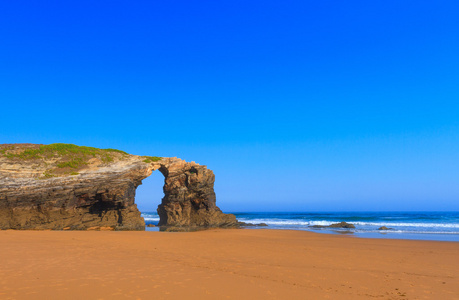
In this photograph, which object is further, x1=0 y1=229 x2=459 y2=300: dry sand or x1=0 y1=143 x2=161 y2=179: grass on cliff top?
x1=0 y1=143 x2=161 y2=179: grass on cliff top

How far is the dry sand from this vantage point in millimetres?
7227

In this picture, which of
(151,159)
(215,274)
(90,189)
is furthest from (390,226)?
(215,274)

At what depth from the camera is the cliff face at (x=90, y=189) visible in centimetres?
2581

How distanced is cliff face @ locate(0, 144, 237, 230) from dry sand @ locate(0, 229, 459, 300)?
1304cm

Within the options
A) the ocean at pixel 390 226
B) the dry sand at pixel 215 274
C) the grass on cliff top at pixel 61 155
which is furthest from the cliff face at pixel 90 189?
the dry sand at pixel 215 274

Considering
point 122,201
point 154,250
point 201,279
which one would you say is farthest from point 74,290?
Answer: point 122,201

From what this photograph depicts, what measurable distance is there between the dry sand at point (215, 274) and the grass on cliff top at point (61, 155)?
56.8 feet

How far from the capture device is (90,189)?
27.1m

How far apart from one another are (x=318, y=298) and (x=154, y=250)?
30.4 feet

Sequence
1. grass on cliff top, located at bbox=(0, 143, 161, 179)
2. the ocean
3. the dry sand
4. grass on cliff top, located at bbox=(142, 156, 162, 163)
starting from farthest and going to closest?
1. grass on cliff top, located at bbox=(142, 156, 162, 163)
2. grass on cliff top, located at bbox=(0, 143, 161, 179)
3. the ocean
4. the dry sand

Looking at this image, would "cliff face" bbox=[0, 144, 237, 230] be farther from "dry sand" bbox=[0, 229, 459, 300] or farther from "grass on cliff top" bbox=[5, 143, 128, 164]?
"dry sand" bbox=[0, 229, 459, 300]

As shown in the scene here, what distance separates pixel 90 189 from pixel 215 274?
71.2 feet

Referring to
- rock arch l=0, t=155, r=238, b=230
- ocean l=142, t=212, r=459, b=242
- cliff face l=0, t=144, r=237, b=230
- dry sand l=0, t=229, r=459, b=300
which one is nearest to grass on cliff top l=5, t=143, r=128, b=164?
cliff face l=0, t=144, r=237, b=230

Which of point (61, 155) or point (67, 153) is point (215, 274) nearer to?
point (61, 155)
